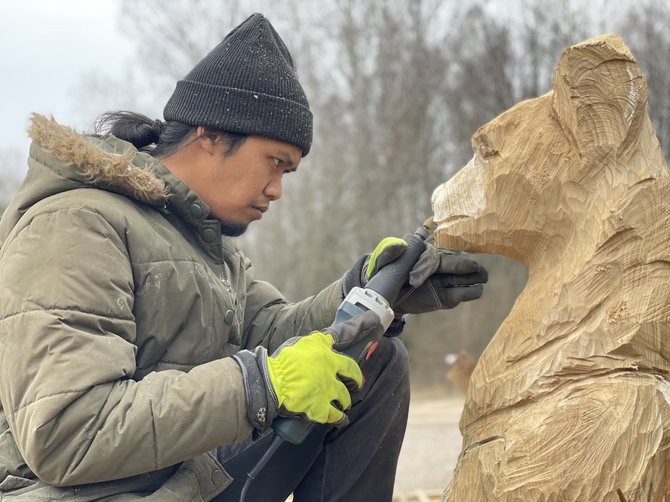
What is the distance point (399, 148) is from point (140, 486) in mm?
12213

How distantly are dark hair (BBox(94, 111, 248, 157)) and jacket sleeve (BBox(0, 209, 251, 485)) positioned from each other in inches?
20.3

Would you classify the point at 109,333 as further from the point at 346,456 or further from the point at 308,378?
the point at 346,456

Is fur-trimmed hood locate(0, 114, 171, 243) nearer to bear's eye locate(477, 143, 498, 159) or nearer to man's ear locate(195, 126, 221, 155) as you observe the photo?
man's ear locate(195, 126, 221, 155)

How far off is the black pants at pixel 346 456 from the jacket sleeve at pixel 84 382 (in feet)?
1.79

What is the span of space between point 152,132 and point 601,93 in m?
1.36

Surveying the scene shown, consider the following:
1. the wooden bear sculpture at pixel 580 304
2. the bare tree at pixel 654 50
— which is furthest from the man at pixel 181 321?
the bare tree at pixel 654 50

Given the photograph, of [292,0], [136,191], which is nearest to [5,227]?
[136,191]

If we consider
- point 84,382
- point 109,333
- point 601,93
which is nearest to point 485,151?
point 601,93

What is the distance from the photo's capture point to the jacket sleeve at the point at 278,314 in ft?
9.07

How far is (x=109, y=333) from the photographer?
2.01 m

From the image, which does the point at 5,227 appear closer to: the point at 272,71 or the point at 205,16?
the point at 272,71

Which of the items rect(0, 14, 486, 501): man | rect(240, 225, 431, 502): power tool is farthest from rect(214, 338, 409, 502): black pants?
rect(240, 225, 431, 502): power tool

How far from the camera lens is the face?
2395 millimetres

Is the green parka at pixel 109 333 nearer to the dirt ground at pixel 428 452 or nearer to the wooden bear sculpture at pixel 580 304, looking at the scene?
the wooden bear sculpture at pixel 580 304
